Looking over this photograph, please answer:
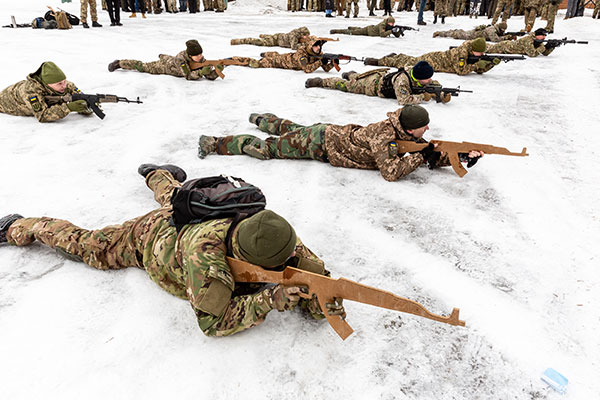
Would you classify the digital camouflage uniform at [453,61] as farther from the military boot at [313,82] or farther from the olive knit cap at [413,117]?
the olive knit cap at [413,117]

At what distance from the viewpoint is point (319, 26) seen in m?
15.8

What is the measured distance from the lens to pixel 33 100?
5.43m

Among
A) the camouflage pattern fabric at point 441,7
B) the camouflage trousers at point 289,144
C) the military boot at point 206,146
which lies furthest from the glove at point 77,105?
the camouflage pattern fabric at point 441,7

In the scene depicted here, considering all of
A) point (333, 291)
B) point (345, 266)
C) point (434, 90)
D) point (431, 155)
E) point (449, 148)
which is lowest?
point (345, 266)

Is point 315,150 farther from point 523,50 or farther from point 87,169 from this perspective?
point 523,50

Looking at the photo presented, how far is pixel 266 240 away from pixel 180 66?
272 inches

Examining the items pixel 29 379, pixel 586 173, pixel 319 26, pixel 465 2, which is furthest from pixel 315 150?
pixel 465 2

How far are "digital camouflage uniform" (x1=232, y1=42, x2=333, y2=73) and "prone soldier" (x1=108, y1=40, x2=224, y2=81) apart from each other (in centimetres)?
100

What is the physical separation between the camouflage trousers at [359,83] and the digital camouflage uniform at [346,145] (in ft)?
8.53

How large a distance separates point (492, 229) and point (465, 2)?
22.4 meters

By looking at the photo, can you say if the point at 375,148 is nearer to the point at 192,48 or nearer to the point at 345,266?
the point at 345,266

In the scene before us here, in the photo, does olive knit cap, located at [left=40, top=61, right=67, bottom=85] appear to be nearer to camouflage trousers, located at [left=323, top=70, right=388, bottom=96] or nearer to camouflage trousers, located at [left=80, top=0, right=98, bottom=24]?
camouflage trousers, located at [left=323, top=70, right=388, bottom=96]

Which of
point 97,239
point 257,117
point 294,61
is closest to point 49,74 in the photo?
point 257,117

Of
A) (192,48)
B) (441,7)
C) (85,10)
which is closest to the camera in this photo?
(192,48)
